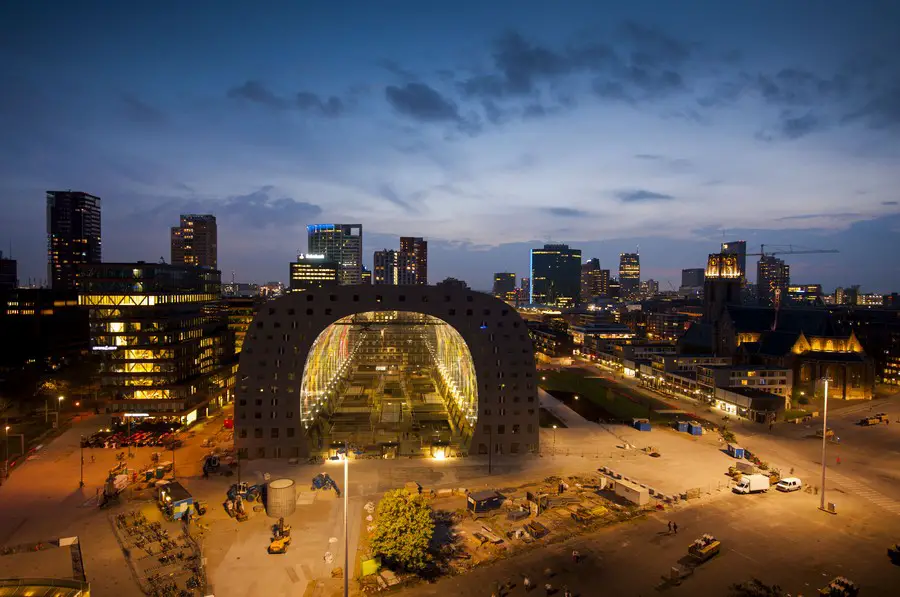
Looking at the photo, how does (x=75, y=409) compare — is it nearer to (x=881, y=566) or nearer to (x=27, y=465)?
(x=27, y=465)

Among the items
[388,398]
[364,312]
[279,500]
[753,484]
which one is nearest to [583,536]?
[753,484]

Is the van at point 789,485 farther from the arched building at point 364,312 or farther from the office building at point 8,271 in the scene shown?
the office building at point 8,271

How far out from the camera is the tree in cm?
3091

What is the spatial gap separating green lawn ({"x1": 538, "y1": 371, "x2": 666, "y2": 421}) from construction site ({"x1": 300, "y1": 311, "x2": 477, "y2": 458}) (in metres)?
19.4

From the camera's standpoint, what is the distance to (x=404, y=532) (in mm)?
31281

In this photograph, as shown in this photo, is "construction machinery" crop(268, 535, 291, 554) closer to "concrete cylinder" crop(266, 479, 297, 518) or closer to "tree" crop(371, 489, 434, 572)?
"concrete cylinder" crop(266, 479, 297, 518)

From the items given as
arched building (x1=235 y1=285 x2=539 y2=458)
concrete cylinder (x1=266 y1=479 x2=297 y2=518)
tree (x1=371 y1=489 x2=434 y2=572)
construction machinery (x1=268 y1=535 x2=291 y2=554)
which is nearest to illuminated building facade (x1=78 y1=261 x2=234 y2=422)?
arched building (x1=235 y1=285 x2=539 y2=458)

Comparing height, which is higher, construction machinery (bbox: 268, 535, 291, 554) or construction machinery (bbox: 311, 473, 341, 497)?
construction machinery (bbox: 268, 535, 291, 554)

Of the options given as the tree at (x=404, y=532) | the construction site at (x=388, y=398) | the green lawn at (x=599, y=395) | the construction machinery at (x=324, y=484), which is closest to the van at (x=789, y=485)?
the green lawn at (x=599, y=395)

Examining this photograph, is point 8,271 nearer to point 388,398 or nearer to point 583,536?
point 388,398

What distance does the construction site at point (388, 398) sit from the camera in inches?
2302

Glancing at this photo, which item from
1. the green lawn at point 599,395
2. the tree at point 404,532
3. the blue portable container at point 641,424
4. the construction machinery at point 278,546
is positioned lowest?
the green lawn at point 599,395

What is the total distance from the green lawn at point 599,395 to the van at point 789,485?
86.5ft

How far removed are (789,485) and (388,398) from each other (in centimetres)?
5676
